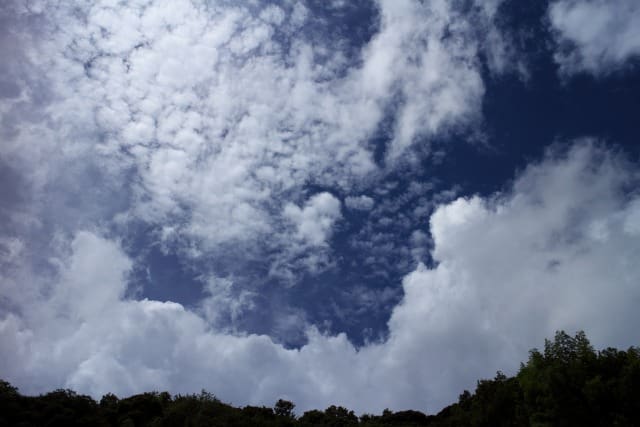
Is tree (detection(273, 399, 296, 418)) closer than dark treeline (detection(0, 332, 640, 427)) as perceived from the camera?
No

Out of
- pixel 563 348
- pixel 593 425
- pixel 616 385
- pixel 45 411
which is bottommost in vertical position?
pixel 593 425

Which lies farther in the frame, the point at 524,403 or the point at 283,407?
the point at 283,407

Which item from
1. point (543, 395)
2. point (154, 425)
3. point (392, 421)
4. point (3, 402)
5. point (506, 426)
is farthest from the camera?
point (392, 421)

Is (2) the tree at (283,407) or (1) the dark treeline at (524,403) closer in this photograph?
(1) the dark treeline at (524,403)

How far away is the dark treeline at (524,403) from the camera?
42.2m

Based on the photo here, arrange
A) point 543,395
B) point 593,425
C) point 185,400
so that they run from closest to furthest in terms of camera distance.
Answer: point 593,425 → point 543,395 → point 185,400

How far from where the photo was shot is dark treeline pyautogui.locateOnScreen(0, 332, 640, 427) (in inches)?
1661

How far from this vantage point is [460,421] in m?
62.6

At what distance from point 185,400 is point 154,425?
6435mm

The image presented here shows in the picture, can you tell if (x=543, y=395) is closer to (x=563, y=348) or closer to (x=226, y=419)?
(x=563, y=348)

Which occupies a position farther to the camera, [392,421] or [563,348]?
[392,421]

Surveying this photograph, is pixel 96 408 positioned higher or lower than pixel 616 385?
higher

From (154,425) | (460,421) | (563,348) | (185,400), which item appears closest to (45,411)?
(154,425)

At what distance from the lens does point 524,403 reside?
5034 cm
